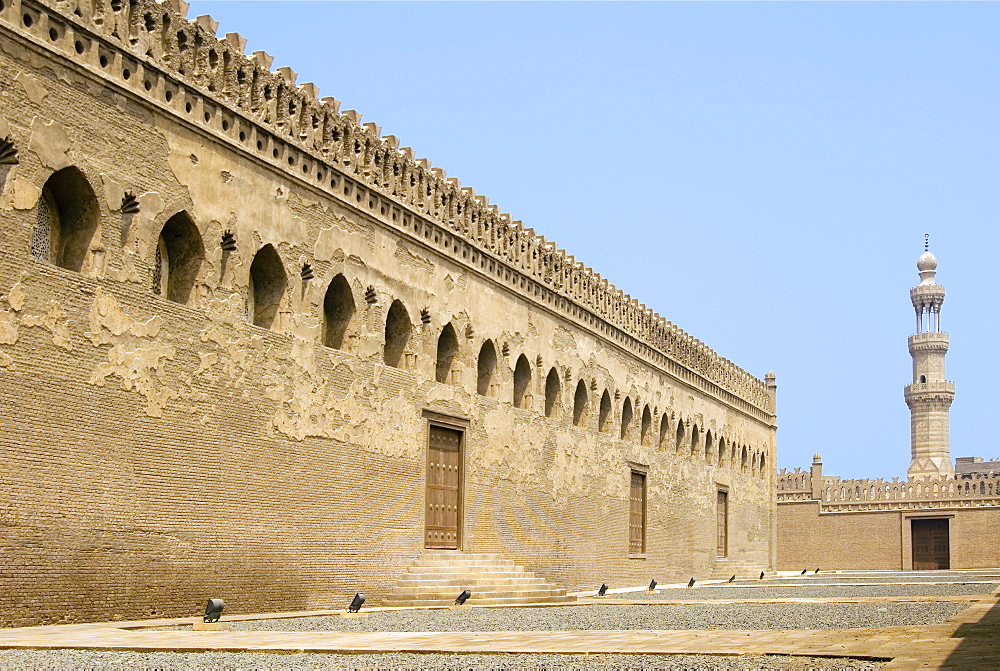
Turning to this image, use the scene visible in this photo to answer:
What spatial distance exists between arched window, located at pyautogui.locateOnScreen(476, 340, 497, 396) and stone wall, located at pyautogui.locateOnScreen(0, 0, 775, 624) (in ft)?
0.11

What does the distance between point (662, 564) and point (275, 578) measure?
13.5 meters

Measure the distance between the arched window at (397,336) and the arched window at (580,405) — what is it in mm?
6221

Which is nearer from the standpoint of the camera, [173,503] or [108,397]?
[108,397]

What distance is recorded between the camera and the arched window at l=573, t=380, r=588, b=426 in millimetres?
21438

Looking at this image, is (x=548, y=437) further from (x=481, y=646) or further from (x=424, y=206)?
(x=481, y=646)

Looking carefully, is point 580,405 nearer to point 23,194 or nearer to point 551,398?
point 551,398

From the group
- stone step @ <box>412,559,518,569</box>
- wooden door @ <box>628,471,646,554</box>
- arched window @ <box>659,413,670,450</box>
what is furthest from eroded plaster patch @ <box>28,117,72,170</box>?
arched window @ <box>659,413,670,450</box>

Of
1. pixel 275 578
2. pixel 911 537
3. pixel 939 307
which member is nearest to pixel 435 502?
pixel 275 578

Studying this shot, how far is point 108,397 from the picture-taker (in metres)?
10.7

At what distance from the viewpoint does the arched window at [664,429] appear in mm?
25934

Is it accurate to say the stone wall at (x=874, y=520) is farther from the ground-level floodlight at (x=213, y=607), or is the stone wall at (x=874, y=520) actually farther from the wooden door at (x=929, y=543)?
the ground-level floodlight at (x=213, y=607)

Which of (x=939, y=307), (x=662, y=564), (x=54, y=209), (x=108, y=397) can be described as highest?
(x=939, y=307)

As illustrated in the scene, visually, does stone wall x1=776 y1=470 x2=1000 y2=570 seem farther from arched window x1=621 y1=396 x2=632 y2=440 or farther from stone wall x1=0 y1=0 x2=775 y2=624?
stone wall x1=0 y1=0 x2=775 y2=624

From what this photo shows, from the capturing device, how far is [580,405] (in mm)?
21500
